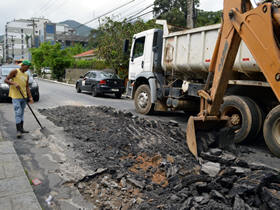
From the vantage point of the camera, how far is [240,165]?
4.35 metres

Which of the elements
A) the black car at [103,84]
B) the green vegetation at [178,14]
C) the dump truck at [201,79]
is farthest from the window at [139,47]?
the green vegetation at [178,14]

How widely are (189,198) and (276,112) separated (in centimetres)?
316

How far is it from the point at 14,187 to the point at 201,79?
6.09 metres

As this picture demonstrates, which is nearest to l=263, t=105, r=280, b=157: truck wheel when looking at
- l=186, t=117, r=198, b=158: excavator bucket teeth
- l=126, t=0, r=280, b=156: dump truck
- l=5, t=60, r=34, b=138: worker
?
l=126, t=0, r=280, b=156: dump truck

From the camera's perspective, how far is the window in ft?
32.9

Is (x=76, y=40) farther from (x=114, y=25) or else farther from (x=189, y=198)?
(x=189, y=198)

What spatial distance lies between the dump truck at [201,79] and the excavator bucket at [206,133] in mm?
125

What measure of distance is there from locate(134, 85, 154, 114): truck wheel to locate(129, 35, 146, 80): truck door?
801 mm

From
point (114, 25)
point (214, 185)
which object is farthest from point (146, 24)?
point (214, 185)

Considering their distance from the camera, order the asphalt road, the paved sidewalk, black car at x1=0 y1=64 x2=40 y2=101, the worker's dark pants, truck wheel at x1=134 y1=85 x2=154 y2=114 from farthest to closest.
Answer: black car at x1=0 y1=64 x2=40 y2=101 < truck wheel at x1=134 y1=85 x2=154 y2=114 < the worker's dark pants < the asphalt road < the paved sidewalk

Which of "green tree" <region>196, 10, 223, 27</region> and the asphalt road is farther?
"green tree" <region>196, 10, 223, 27</region>

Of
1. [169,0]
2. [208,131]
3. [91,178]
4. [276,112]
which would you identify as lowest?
[91,178]

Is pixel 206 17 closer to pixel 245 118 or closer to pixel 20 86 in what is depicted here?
pixel 245 118

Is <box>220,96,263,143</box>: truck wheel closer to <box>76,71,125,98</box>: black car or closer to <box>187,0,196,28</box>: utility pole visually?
<box>187,0,196,28</box>: utility pole
